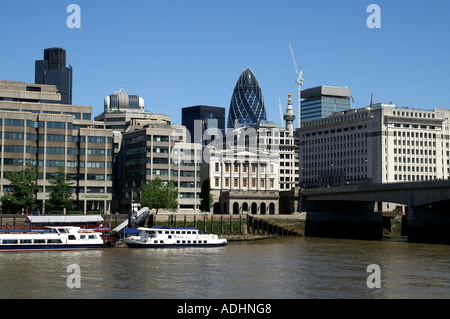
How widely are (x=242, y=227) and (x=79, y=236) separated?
145 ft

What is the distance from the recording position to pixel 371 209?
6481 inches

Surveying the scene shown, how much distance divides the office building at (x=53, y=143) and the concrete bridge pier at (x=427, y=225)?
6344 centimetres

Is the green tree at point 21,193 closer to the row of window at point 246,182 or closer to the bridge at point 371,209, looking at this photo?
the row of window at point 246,182

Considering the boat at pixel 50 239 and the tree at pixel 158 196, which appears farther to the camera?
the tree at pixel 158 196

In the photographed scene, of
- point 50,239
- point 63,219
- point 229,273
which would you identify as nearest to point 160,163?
point 63,219

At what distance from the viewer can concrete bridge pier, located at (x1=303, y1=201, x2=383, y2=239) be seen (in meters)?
157

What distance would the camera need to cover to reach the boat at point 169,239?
111 m

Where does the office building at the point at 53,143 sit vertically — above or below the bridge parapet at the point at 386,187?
above

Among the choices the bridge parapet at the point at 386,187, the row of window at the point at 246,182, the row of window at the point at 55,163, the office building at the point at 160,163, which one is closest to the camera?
the bridge parapet at the point at 386,187

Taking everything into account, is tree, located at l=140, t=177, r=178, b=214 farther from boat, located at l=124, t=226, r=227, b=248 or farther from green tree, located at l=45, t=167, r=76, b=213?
boat, located at l=124, t=226, r=227, b=248

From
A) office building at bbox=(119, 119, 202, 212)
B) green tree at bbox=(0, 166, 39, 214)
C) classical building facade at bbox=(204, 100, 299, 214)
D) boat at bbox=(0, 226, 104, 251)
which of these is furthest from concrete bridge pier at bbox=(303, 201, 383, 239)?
boat at bbox=(0, 226, 104, 251)

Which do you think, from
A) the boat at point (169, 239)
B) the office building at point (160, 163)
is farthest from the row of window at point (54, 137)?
the boat at point (169, 239)

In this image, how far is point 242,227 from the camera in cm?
14225
